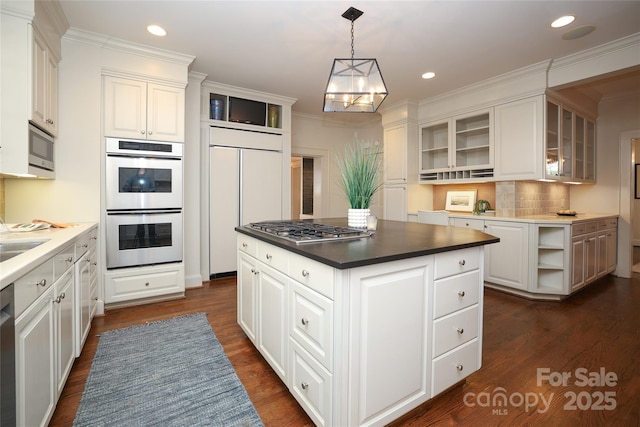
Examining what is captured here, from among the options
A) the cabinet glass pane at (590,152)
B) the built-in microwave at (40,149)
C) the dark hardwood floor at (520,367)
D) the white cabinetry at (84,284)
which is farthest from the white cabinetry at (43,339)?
the cabinet glass pane at (590,152)

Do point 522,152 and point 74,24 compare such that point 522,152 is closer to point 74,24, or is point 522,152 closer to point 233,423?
point 233,423

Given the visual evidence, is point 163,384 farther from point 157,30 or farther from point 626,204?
point 626,204

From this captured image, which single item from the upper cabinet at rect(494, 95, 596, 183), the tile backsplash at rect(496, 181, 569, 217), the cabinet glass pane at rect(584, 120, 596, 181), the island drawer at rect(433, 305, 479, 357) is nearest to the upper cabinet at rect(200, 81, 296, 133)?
the upper cabinet at rect(494, 95, 596, 183)

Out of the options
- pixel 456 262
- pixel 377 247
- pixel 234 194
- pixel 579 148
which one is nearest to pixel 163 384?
pixel 377 247

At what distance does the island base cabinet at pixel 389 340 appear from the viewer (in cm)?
133

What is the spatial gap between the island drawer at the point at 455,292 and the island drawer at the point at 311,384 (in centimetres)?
67

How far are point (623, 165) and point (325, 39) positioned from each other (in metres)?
4.69

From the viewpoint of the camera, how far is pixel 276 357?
6.03 ft

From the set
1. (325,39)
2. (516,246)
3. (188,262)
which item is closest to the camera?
(325,39)

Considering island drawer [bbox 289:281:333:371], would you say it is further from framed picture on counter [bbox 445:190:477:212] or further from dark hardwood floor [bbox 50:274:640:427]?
framed picture on counter [bbox 445:190:477:212]

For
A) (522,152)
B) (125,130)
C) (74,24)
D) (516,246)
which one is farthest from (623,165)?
(74,24)

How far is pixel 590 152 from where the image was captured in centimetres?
467

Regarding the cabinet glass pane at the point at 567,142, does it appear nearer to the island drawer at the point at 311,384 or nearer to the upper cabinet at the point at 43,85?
the island drawer at the point at 311,384

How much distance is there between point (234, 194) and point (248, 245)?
2316 millimetres
